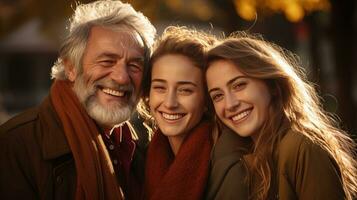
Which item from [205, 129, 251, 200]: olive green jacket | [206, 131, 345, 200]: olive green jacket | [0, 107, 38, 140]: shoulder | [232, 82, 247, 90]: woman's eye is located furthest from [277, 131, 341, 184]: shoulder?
[0, 107, 38, 140]: shoulder

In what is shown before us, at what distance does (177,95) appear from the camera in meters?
4.57

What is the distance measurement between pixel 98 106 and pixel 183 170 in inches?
32.0

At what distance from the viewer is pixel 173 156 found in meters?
4.89

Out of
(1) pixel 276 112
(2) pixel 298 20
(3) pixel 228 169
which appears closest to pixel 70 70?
(3) pixel 228 169

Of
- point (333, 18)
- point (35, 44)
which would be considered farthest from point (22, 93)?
point (333, 18)

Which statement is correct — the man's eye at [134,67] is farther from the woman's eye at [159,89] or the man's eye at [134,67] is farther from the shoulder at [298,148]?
the shoulder at [298,148]

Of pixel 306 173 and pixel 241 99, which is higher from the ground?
pixel 241 99

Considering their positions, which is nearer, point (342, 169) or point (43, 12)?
point (342, 169)

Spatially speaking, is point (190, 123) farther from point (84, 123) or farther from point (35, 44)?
point (35, 44)

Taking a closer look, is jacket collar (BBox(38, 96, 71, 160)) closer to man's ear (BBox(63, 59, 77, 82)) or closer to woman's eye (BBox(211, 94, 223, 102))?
man's ear (BBox(63, 59, 77, 82))

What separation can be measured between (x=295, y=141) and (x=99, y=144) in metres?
1.47

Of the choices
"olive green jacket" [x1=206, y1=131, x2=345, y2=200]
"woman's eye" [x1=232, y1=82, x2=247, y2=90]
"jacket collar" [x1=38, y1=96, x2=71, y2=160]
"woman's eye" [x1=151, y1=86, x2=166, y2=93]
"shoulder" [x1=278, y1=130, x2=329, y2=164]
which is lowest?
"olive green jacket" [x1=206, y1=131, x2=345, y2=200]

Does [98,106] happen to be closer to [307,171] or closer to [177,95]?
[177,95]

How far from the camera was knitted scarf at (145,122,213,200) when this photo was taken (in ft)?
14.6
